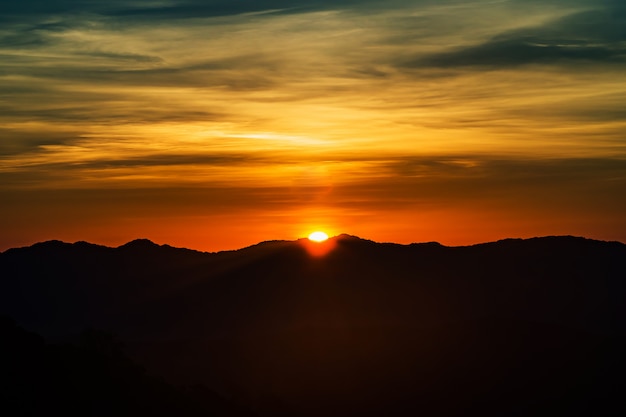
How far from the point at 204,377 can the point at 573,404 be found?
60.5 meters

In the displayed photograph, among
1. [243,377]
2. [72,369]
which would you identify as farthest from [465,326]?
[72,369]

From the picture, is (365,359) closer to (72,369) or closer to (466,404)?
(466,404)

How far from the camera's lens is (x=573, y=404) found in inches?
5694

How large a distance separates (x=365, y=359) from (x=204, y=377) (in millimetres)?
29422

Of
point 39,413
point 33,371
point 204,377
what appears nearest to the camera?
point 39,413

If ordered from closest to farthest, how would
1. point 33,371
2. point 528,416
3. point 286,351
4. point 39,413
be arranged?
point 39,413 → point 33,371 → point 528,416 → point 286,351

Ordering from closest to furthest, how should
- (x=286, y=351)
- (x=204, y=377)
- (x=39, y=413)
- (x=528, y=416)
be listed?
(x=39, y=413), (x=528, y=416), (x=204, y=377), (x=286, y=351)

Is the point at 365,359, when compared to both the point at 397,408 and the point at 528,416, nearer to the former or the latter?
the point at 397,408

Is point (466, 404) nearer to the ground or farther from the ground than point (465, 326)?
nearer to the ground

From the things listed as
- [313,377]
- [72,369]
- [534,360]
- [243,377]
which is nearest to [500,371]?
[534,360]

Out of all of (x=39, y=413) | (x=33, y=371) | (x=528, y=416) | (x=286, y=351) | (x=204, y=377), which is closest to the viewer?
(x=39, y=413)

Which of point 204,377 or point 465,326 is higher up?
point 465,326

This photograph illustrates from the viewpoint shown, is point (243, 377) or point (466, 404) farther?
point (243, 377)

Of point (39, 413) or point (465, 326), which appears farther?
point (465, 326)
